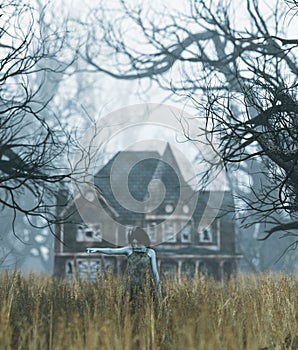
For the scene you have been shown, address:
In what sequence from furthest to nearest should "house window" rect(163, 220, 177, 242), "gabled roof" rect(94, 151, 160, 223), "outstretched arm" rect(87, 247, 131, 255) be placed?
"gabled roof" rect(94, 151, 160, 223) < "house window" rect(163, 220, 177, 242) < "outstretched arm" rect(87, 247, 131, 255)

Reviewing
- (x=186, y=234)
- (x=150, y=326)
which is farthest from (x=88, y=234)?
(x=150, y=326)

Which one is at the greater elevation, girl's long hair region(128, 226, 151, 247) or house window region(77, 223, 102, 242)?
house window region(77, 223, 102, 242)

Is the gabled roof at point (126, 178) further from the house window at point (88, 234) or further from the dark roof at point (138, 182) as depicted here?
the house window at point (88, 234)

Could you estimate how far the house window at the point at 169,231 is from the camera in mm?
23625

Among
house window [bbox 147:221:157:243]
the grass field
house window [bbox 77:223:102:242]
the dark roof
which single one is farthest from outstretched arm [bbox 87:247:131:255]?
house window [bbox 147:221:157:243]

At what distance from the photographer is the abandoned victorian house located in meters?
22.6

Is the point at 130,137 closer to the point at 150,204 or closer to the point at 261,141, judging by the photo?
the point at 150,204

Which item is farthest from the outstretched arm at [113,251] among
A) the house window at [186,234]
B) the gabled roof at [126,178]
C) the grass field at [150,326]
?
the house window at [186,234]

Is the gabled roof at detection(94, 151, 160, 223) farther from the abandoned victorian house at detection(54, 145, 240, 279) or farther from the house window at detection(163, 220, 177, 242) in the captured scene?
the house window at detection(163, 220, 177, 242)

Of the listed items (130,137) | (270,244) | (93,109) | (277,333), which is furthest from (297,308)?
(130,137)

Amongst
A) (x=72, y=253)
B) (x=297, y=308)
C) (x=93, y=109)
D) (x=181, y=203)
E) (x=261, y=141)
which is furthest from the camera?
(x=93, y=109)

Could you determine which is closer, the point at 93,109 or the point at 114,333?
the point at 114,333

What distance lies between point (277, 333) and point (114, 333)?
1410mm

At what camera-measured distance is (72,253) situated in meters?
22.4
